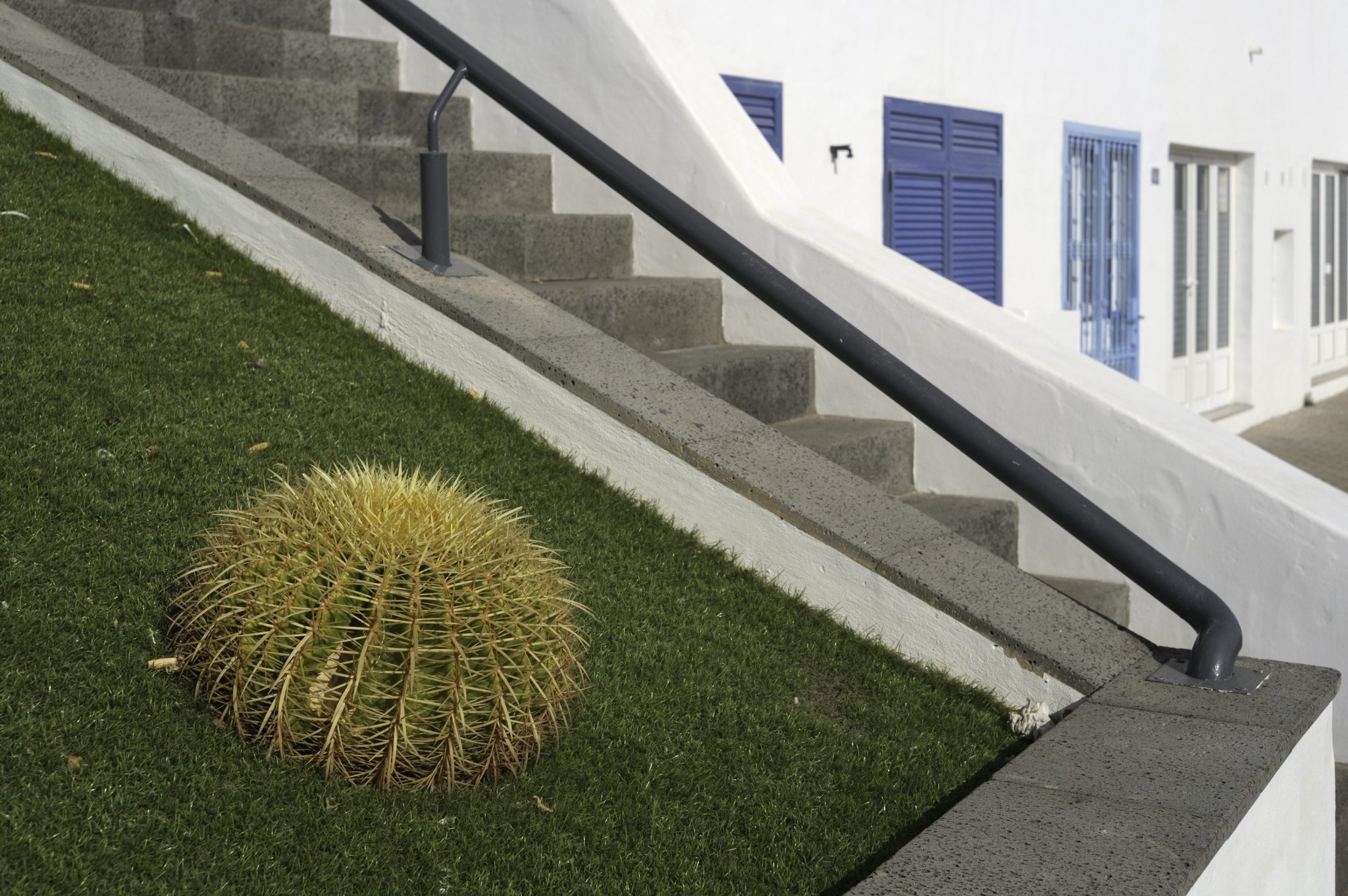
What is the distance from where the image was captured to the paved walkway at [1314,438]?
11453 mm

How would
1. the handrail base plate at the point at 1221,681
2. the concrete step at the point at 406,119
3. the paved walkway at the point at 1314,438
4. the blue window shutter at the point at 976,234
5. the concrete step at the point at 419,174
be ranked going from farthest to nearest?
1. the paved walkway at the point at 1314,438
2. the blue window shutter at the point at 976,234
3. the concrete step at the point at 406,119
4. the concrete step at the point at 419,174
5. the handrail base plate at the point at 1221,681

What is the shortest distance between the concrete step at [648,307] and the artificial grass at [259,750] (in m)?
0.87

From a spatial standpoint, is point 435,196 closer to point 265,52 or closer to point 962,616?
point 265,52

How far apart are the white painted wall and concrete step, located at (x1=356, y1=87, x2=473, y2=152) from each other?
0.09 m

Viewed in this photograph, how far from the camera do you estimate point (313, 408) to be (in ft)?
12.1

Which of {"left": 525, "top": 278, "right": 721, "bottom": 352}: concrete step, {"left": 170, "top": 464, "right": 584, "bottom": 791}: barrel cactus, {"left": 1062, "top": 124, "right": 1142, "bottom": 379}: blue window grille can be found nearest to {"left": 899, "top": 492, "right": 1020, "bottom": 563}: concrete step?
{"left": 525, "top": 278, "right": 721, "bottom": 352}: concrete step

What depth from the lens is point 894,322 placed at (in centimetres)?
486

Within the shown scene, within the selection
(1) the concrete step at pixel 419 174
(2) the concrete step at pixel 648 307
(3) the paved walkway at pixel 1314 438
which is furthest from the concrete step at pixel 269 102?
(3) the paved walkway at pixel 1314 438

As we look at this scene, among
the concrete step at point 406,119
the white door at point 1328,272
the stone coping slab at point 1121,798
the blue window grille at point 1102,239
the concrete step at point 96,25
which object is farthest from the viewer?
the white door at point 1328,272

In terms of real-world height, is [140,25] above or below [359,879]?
above

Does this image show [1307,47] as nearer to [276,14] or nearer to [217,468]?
[276,14]

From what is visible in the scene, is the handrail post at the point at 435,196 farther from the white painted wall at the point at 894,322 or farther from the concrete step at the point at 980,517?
the concrete step at the point at 980,517

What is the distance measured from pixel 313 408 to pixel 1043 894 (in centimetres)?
234

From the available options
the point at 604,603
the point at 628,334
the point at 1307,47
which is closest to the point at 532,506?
the point at 604,603
